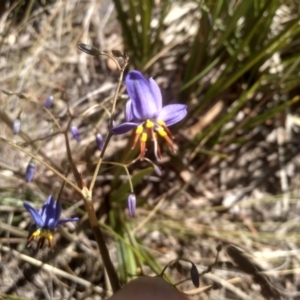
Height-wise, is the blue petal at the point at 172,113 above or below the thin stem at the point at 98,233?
above

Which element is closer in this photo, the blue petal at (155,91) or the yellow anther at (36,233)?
the blue petal at (155,91)

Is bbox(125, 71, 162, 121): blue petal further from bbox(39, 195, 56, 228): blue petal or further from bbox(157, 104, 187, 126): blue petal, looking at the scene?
bbox(39, 195, 56, 228): blue petal

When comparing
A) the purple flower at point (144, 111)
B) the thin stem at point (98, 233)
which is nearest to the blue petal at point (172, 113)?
the purple flower at point (144, 111)

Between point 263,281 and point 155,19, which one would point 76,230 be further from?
point 155,19

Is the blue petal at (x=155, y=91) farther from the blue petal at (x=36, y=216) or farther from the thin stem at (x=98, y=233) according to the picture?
the blue petal at (x=36, y=216)

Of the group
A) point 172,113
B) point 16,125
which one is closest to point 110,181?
point 16,125

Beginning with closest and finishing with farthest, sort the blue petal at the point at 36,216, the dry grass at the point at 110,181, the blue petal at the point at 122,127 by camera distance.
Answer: the blue petal at the point at 122,127 → the blue petal at the point at 36,216 → the dry grass at the point at 110,181

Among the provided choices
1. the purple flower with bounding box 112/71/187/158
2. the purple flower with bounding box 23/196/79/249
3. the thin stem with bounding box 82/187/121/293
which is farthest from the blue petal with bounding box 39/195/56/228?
the purple flower with bounding box 112/71/187/158
